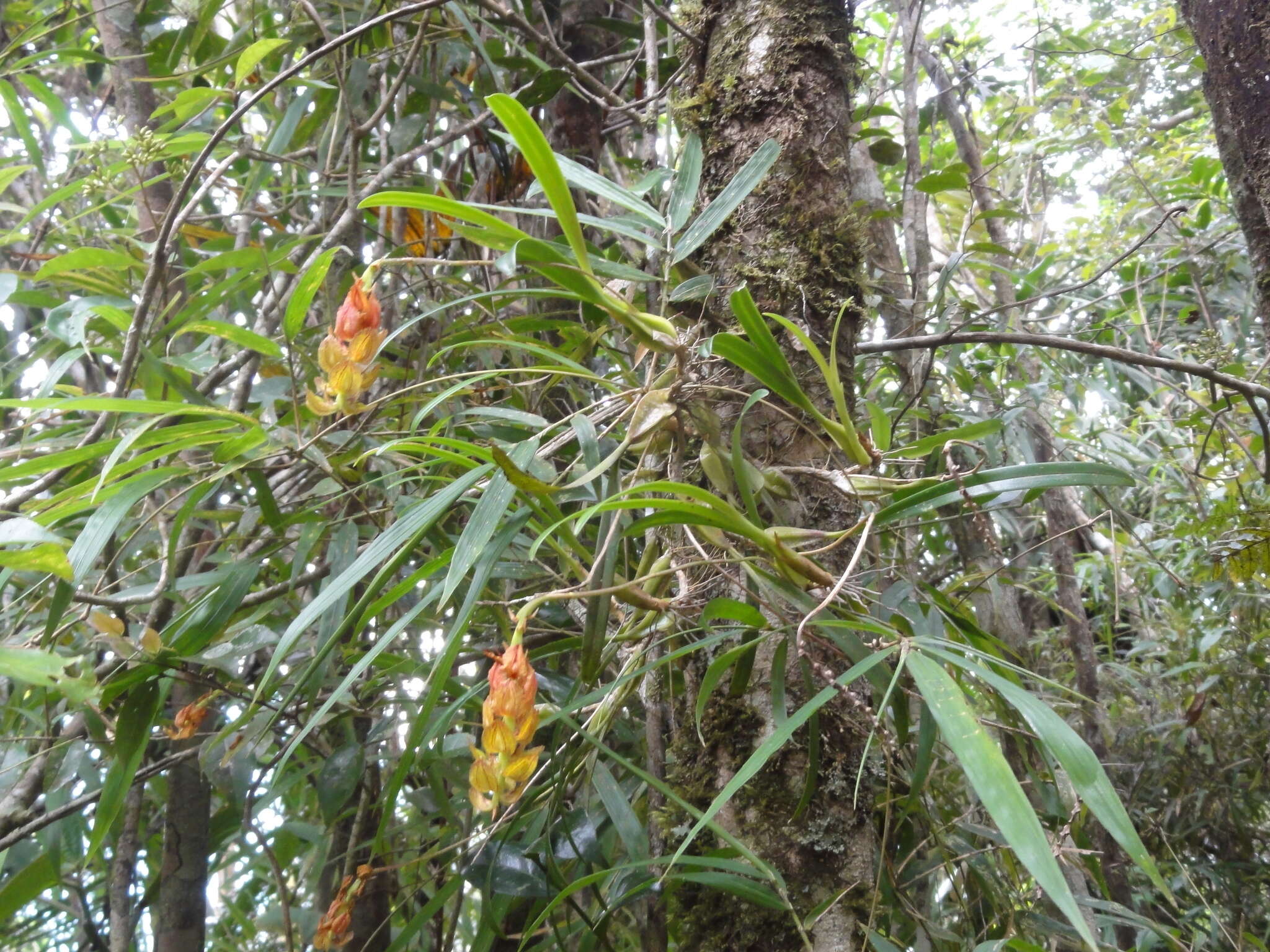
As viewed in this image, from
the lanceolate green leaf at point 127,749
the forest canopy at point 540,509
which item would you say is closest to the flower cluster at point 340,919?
the forest canopy at point 540,509

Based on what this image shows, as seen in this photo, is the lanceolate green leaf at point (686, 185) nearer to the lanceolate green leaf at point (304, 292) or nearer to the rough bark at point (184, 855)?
the lanceolate green leaf at point (304, 292)

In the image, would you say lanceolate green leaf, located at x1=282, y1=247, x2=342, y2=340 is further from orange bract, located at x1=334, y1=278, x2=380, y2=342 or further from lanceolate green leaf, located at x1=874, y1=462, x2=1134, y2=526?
lanceolate green leaf, located at x1=874, y1=462, x2=1134, y2=526

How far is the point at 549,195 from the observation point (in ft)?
1.47

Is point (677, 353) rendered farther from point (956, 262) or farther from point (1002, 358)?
point (1002, 358)

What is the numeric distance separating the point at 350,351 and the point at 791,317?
34 cm

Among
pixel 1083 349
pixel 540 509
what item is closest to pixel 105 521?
pixel 540 509

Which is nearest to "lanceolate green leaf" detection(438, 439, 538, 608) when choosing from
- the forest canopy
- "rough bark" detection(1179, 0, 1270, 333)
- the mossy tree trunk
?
the forest canopy

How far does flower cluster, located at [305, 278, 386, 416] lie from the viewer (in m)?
0.52

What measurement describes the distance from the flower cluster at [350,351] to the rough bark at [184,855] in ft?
1.58

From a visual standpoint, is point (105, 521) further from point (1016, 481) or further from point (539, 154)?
point (1016, 481)

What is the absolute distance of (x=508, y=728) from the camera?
404 millimetres

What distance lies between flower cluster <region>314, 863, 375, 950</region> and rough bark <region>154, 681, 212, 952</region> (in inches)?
11.8

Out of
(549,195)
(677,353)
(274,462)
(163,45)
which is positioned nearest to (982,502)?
(677,353)

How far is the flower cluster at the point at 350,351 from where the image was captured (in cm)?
52
